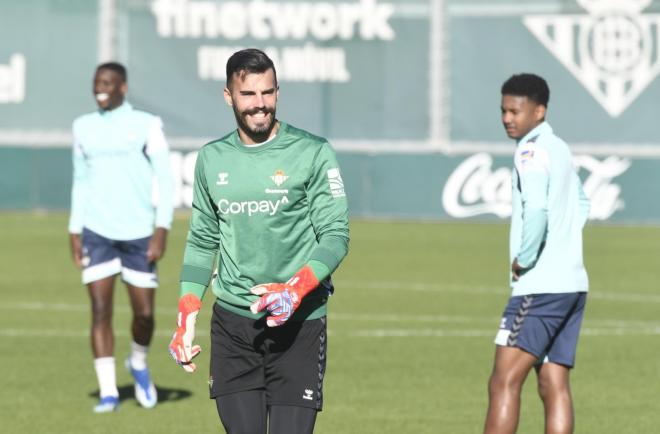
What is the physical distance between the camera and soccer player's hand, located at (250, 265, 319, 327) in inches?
262

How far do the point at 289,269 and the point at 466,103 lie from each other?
22.6 metres

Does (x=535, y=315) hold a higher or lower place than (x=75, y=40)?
lower

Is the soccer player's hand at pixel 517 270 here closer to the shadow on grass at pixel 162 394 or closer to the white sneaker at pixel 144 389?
the white sneaker at pixel 144 389

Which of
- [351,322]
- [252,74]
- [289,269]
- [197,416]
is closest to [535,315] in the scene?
[289,269]

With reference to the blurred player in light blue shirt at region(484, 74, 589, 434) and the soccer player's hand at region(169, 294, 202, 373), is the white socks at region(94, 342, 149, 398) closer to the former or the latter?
the blurred player in light blue shirt at region(484, 74, 589, 434)

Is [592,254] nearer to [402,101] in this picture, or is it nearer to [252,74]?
[402,101]

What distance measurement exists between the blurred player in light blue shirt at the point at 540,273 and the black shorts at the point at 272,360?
173cm

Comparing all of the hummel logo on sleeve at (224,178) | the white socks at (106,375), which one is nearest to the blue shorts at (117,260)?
the white socks at (106,375)

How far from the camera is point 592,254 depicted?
2322 centimetres

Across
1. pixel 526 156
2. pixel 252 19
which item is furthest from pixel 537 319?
pixel 252 19

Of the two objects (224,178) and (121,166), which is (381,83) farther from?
(224,178)

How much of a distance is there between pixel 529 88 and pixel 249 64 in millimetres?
2416

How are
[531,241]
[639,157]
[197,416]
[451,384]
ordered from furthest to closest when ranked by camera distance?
[639,157]
[451,384]
[197,416]
[531,241]

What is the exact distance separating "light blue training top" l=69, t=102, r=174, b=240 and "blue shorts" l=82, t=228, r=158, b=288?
6 cm
